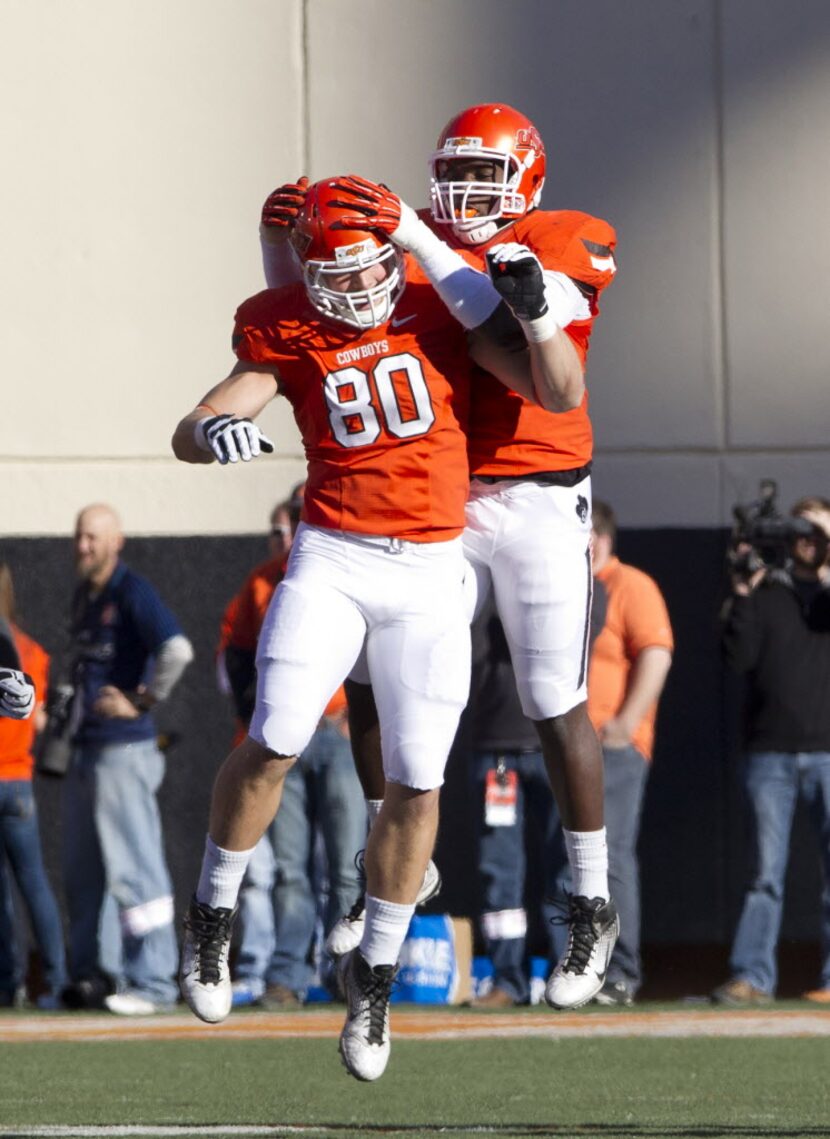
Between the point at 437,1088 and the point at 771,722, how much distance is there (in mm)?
2716

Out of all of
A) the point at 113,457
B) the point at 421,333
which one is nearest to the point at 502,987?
the point at 113,457

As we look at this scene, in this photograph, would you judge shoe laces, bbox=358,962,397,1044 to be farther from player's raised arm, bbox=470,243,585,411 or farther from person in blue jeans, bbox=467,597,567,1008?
person in blue jeans, bbox=467,597,567,1008

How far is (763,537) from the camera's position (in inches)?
363

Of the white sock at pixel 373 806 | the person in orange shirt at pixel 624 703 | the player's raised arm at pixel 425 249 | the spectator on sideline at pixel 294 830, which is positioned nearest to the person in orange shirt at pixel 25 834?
the spectator on sideline at pixel 294 830

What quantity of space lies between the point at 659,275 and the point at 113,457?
285cm

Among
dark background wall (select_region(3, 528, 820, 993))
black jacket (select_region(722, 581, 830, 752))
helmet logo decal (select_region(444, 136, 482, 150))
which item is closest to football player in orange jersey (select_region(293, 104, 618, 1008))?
helmet logo decal (select_region(444, 136, 482, 150))

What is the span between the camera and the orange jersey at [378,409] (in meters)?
5.48

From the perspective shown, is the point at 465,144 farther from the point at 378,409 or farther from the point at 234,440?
the point at 234,440

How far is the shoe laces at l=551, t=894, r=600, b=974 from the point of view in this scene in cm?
580

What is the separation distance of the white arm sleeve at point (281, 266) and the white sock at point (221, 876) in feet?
4.82

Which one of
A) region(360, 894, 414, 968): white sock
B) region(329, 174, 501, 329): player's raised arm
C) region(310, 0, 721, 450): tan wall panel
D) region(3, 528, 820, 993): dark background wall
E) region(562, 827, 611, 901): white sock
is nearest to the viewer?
region(329, 174, 501, 329): player's raised arm

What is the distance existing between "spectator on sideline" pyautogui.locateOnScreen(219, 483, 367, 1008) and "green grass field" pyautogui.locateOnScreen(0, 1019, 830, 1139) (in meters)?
1.00

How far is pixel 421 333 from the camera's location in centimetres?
558

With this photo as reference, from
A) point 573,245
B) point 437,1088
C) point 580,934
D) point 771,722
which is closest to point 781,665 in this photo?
point 771,722
